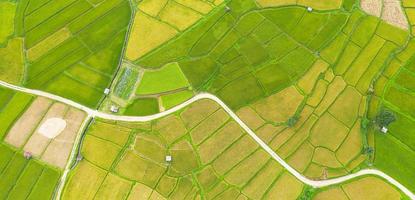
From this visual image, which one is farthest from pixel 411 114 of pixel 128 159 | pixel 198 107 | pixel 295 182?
pixel 128 159

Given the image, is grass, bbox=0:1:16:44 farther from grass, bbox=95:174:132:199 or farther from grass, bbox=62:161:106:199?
grass, bbox=95:174:132:199

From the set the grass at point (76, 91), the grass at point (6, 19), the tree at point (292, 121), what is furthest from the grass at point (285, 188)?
the grass at point (6, 19)

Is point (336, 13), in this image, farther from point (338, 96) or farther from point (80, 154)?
point (80, 154)

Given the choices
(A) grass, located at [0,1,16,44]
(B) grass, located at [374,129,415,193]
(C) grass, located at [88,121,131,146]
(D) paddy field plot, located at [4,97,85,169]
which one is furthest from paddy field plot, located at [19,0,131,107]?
(B) grass, located at [374,129,415,193]

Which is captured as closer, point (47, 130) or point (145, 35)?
point (47, 130)

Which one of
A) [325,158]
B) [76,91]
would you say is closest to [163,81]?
[76,91]

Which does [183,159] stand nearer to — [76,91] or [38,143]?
[76,91]

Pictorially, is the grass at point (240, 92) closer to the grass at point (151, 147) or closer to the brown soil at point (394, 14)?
the grass at point (151, 147)
